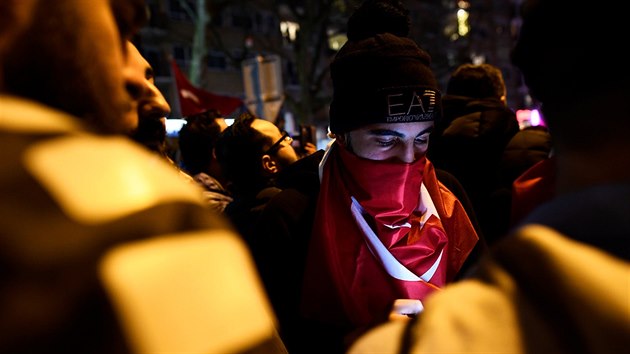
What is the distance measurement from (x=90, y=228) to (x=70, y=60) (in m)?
0.26

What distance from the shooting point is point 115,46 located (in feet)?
2.68

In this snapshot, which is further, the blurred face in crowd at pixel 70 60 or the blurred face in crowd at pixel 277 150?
the blurred face in crowd at pixel 277 150

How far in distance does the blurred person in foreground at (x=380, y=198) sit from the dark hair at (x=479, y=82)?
172 centimetres

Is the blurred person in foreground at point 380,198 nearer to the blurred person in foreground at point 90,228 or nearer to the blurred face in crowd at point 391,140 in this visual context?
the blurred face in crowd at point 391,140

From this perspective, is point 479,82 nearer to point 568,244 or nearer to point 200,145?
point 200,145

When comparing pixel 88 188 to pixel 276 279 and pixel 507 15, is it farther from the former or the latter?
pixel 507 15

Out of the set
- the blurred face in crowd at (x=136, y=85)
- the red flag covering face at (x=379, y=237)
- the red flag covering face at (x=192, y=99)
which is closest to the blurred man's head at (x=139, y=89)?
the blurred face in crowd at (x=136, y=85)

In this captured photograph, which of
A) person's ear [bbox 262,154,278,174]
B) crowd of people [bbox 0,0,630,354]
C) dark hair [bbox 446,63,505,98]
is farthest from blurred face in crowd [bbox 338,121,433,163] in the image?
dark hair [bbox 446,63,505,98]

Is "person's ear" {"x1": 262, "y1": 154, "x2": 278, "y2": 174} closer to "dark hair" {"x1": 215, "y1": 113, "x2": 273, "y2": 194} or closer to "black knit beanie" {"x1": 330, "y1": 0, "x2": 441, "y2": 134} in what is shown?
"dark hair" {"x1": 215, "y1": 113, "x2": 273, "y2": 194}

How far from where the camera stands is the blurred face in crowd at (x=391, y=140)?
222cm

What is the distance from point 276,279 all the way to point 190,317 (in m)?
1.62

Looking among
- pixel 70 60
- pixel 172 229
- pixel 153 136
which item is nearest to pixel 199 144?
pixel 153 136

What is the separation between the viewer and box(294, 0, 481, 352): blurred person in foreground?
6.81 ft

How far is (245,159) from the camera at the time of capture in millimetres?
3326
